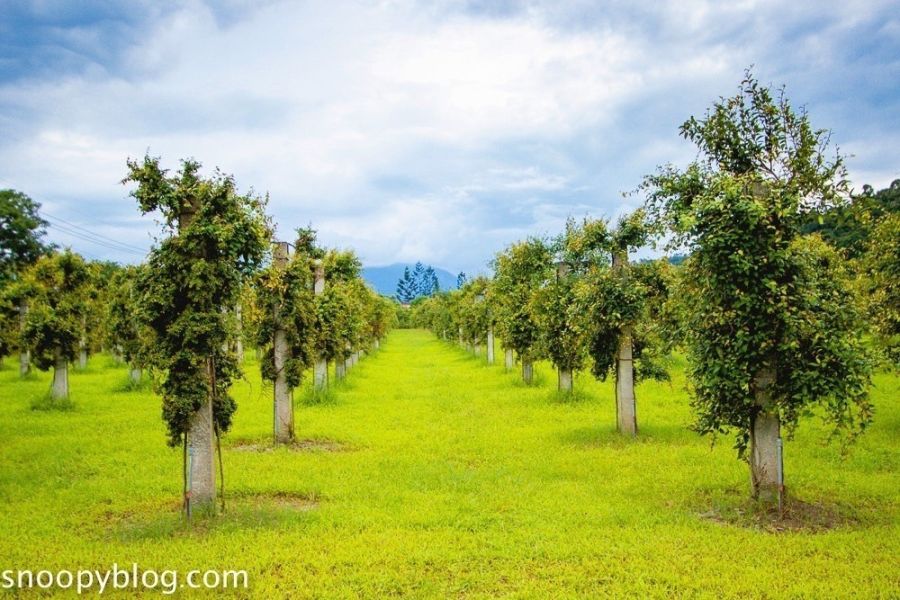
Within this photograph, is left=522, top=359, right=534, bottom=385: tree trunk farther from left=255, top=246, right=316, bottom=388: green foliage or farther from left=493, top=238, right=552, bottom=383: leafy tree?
left=255, top=246, right=316, bottom=388: green foliage

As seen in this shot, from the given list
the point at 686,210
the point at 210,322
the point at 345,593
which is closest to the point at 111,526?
the point at 210,322

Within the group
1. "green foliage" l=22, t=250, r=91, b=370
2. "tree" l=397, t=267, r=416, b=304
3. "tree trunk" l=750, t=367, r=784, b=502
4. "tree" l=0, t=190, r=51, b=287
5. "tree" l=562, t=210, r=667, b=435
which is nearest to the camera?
"tree trunk" l=750, t=367, r=784, b=502

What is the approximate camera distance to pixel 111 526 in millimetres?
9078

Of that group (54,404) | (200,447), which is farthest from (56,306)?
(200,447)

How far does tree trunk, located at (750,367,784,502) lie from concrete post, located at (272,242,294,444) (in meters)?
9.96

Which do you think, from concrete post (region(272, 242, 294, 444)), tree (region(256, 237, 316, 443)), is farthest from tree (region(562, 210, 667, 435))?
concrete post (region(272, 242, 294, 444))

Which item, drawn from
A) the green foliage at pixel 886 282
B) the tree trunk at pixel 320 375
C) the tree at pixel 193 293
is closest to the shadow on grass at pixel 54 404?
the tree trunk at pixel 320 375

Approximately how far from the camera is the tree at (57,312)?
68.5 feet

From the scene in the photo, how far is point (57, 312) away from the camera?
21.3 m

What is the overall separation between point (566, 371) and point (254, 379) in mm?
18047

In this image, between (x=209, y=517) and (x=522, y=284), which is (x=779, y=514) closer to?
(x=209, y=517)

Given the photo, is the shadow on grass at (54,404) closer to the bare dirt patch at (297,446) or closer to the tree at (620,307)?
the bare dirt patch at (297,446)

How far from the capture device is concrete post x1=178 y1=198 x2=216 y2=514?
9281mm

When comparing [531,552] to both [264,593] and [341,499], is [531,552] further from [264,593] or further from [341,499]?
[341,499]
